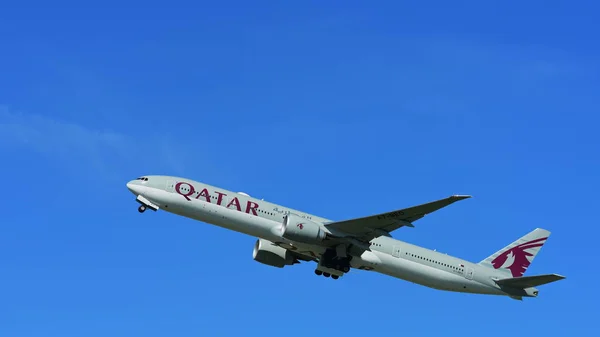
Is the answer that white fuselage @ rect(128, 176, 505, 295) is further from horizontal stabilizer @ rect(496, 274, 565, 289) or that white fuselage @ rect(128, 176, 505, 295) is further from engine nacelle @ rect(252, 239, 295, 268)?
engine nacelle @ rect(252, 239, 295, 268)

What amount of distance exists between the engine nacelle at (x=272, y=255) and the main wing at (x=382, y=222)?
667cm

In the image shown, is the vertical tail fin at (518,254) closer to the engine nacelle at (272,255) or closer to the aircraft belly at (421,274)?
the aircraft belly at (421,274)

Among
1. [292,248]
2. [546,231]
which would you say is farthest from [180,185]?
[546,231]

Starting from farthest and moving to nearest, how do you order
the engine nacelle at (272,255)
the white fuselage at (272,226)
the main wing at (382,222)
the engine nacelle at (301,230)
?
the engine nacelle at (272,255), the white fuselage at (272,226), the engine nacelle at (301,230), the main wing at (382,222)

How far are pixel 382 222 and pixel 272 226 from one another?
7.07m

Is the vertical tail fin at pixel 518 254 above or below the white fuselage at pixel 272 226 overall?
above

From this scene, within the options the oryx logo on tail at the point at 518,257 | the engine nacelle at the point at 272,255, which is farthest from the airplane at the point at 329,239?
the oryx logo on tail at the point at 518,257

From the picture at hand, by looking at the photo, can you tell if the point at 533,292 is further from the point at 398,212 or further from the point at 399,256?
the point at 398,212

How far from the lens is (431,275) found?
59.8m

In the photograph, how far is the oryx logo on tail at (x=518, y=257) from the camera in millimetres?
64125

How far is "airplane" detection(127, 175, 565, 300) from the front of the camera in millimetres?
55875

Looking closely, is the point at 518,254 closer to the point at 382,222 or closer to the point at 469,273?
the point at 469,273

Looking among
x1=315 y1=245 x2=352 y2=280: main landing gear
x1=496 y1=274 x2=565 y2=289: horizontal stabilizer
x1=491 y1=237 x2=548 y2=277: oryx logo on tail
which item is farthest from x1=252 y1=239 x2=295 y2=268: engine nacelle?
x1=491 y1=237 x2=548 y2=277: oryx logo on tail

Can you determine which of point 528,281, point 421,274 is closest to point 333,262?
point 421,274
